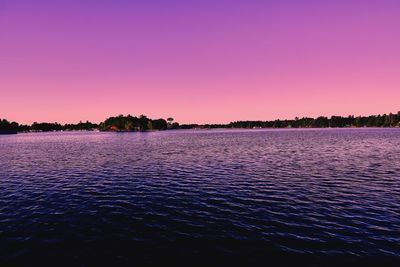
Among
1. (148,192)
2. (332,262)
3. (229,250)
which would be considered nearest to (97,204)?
(148,192)

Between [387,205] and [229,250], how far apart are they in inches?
707

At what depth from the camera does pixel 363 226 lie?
59.8 ft

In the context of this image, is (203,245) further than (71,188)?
No

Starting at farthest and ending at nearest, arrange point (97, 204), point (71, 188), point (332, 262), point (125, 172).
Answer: point (125, 172) < point (71, 188) < point (97, 204) < point (332, 262)

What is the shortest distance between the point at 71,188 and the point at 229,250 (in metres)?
25.8

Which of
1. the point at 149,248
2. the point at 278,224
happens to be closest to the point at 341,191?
the point at 278,224

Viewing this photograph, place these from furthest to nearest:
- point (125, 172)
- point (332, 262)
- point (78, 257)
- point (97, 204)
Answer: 1. point (125, 172)
2. point (97, 204)
3. point (78, 257)
4. point (332, 262)

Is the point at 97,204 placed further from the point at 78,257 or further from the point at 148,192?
the point at 78,257

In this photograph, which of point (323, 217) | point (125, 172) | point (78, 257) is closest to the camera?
point (78, 257)

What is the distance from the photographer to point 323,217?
20.1 meters

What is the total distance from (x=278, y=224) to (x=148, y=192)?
16960 millimetres

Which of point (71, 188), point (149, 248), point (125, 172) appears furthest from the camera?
point (125, 172)

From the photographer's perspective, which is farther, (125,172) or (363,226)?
(125,172)

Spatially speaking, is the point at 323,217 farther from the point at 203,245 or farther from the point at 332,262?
the point at 203,245
